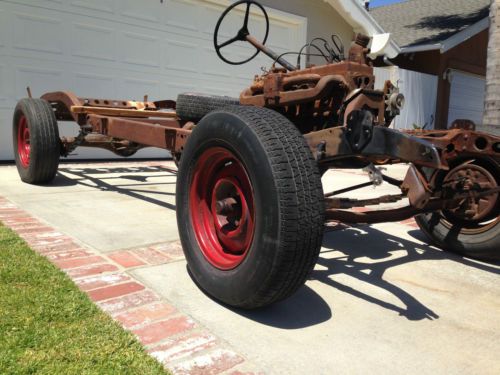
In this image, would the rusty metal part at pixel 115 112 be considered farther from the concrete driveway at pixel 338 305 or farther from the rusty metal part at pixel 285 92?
the rusty metal part at pixel 285 92

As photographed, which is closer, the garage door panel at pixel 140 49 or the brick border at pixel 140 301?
the brick border at pixel 140 301

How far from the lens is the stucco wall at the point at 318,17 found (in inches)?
425

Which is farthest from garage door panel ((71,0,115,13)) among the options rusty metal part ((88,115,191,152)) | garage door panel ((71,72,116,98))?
rusty metal part ((88,115,191,152))

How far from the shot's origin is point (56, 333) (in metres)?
2.04

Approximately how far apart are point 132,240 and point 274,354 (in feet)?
6.18

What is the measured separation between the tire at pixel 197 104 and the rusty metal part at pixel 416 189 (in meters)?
2.05

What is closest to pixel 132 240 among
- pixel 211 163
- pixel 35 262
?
pixel 35 262

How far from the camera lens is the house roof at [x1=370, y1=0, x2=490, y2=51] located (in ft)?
48.4

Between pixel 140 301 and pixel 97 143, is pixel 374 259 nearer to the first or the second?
pixel 140 301

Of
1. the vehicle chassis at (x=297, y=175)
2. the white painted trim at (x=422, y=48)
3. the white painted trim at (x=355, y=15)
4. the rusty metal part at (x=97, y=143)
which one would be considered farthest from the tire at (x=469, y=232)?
the white painted trim at (x=422, y=48)

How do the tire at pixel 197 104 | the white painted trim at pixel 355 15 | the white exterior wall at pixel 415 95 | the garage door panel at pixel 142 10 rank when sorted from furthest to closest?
1. the white exterior wall at pixel 415 95
2. the white painted trim at pixel 355 15
3. the garage door panel at pixel 142 10
4. the tire at pixel 197 104

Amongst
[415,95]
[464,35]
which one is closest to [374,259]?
[415,95]

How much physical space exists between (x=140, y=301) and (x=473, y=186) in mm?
2380

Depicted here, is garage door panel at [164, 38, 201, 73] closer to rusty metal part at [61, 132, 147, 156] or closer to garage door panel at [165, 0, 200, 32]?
garage door panel at [165, 0, 200, 32]
